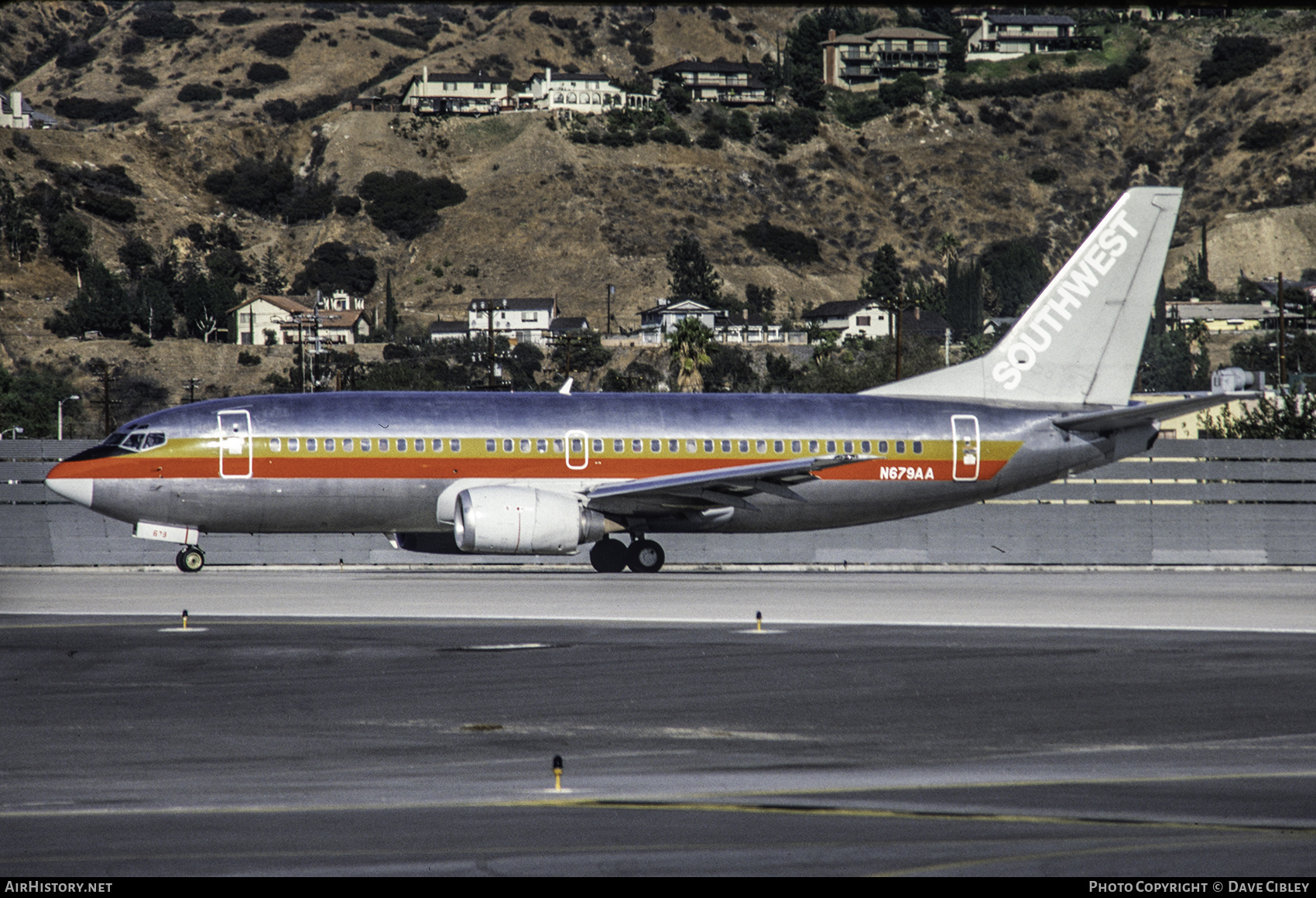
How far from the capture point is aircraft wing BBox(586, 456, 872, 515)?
30.5 m

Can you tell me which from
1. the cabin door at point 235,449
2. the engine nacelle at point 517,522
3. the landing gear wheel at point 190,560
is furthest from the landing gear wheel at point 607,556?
the landing gear wheel at point 190,560

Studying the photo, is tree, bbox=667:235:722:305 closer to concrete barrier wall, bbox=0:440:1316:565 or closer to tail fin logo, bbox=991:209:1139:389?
concrete barrier wall, bbox=0:440:1316:565

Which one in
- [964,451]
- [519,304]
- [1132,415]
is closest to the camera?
[1132,415]

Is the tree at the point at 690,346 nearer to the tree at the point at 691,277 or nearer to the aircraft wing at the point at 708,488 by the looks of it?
the aircraft wing at the point at 708,488

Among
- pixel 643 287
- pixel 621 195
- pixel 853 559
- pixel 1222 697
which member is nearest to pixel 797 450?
pixel 853 559

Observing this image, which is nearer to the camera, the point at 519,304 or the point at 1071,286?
the point at 1071,286

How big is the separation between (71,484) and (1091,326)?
23.6 m

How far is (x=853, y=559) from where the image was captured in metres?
37.7

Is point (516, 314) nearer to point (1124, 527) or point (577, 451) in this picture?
point (1124, 527)

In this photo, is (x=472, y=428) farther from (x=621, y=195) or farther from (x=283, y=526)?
(x=621, y=195)

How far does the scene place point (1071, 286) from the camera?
35125 millimetres

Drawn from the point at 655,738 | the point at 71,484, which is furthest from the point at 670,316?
the point at 655,738

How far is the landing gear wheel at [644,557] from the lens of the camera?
32.8 m

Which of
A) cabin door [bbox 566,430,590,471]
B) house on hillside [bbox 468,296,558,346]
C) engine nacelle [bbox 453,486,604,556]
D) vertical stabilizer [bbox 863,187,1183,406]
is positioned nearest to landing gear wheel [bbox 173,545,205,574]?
engine nacelle [bbox 453,486,604,556]
